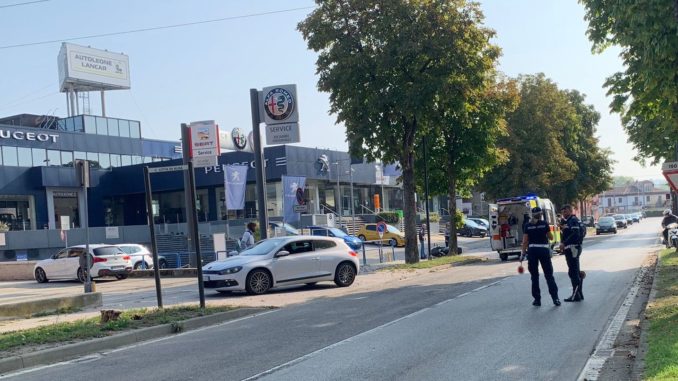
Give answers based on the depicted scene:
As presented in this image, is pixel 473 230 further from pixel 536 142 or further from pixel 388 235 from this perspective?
pixel 388 235

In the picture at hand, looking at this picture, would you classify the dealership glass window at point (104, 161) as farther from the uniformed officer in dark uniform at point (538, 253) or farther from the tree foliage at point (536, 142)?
the uniformed officer in dark uniform at point (538, 253)

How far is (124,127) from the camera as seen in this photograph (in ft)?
217

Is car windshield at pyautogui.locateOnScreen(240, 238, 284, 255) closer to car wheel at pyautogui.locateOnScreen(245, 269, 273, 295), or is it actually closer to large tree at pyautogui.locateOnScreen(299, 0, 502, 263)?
car wheel at pyautogui.locateOnScreen(245, 269, 273, 295)

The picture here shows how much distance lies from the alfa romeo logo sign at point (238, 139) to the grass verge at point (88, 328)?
141 ft

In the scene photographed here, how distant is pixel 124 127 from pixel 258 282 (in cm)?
5257

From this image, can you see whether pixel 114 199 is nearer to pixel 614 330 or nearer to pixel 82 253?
pixel 82 253

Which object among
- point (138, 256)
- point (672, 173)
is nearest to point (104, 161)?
point (138, 256)

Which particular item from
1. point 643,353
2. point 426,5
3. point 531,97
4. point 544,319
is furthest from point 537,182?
point 643,353

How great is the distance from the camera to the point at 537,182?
48375mm

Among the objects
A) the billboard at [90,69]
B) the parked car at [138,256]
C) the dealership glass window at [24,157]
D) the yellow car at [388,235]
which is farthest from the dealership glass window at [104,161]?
the parked car at [138,256]

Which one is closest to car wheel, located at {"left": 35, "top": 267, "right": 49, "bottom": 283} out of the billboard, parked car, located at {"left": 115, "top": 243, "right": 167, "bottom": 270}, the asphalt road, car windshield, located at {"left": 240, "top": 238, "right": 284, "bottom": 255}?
parked car, located at {"left": 115, "top": 243, "right": 167, "bottom": 270}

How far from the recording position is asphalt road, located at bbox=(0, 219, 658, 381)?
797cm

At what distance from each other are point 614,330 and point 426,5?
16.9 m

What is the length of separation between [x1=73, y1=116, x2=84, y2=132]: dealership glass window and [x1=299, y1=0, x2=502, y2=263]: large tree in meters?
42.5
